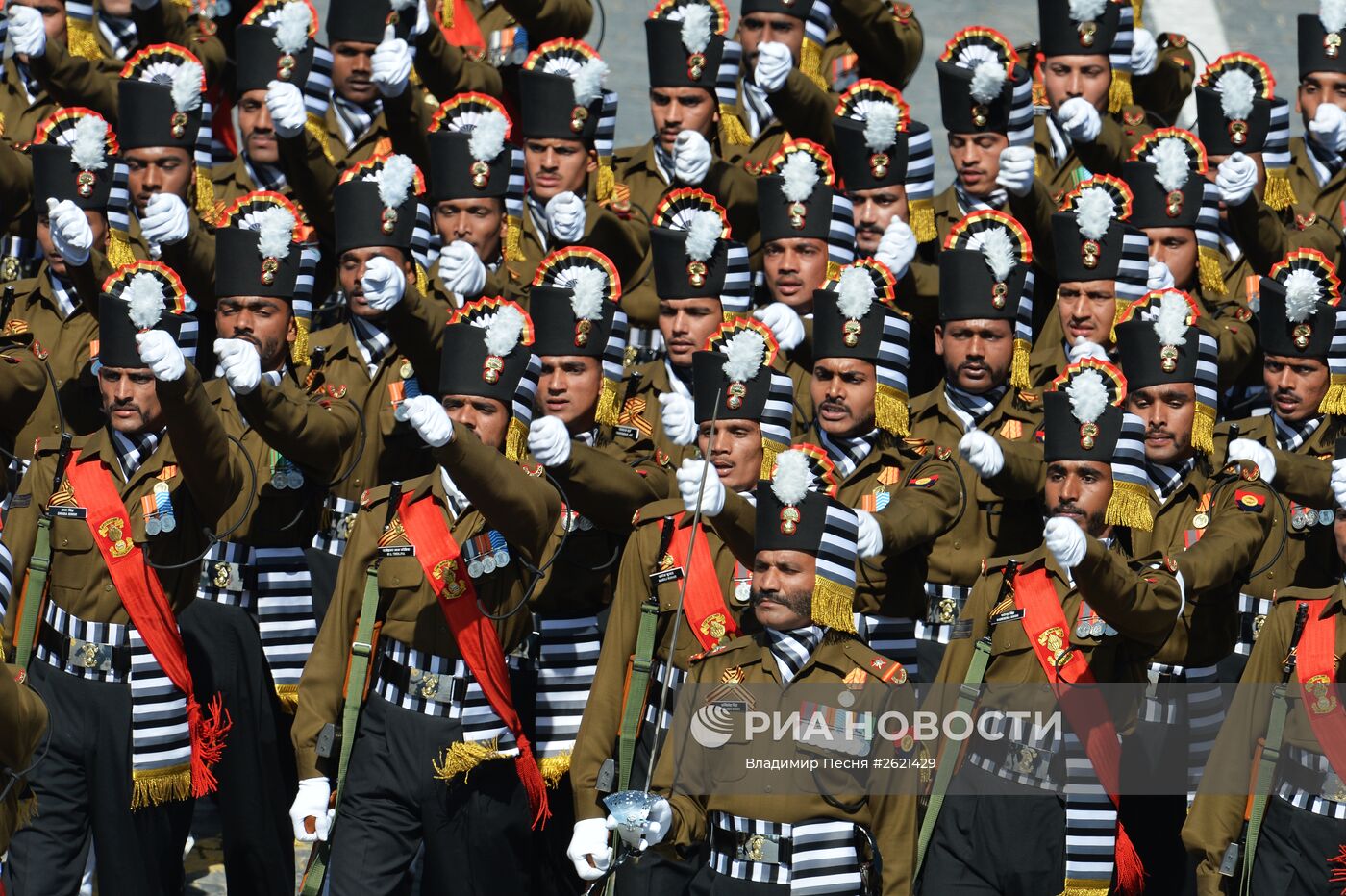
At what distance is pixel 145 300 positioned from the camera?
8.95 m

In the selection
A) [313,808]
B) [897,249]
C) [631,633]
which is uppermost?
[897,249]

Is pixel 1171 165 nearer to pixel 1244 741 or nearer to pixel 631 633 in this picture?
pixel 1244 741

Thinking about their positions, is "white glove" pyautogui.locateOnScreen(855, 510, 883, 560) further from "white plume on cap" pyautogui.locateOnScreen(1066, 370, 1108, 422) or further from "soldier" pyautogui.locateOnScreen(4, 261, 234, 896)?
"soldier" pyautogui.locateOnScreen(4, 261, 234, 896)

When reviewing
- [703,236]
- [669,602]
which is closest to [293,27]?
[703,236]

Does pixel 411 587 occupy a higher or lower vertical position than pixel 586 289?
lower

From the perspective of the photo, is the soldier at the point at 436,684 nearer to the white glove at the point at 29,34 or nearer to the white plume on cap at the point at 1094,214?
the white plume on cap at the point at 1094,214

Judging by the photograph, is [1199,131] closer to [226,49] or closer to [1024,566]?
[1024,566]

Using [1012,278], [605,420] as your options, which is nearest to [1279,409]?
[1012,278]

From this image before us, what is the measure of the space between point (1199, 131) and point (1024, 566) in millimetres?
4382

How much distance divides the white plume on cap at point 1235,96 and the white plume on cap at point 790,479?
196 inches

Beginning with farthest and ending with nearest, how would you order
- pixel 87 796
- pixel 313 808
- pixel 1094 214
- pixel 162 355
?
pixel 1094 214
pixel 87 796
pixel 313 808
pixel 162 355

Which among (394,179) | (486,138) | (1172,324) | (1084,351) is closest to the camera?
(1172,324)

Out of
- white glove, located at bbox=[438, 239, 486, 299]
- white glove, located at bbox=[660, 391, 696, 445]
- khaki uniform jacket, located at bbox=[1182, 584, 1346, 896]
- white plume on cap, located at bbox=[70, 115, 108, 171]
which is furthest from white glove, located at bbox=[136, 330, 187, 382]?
khaki uniform jacket, located at bbox=[1182, 584, 1346, 896]

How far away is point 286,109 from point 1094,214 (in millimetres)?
3596
